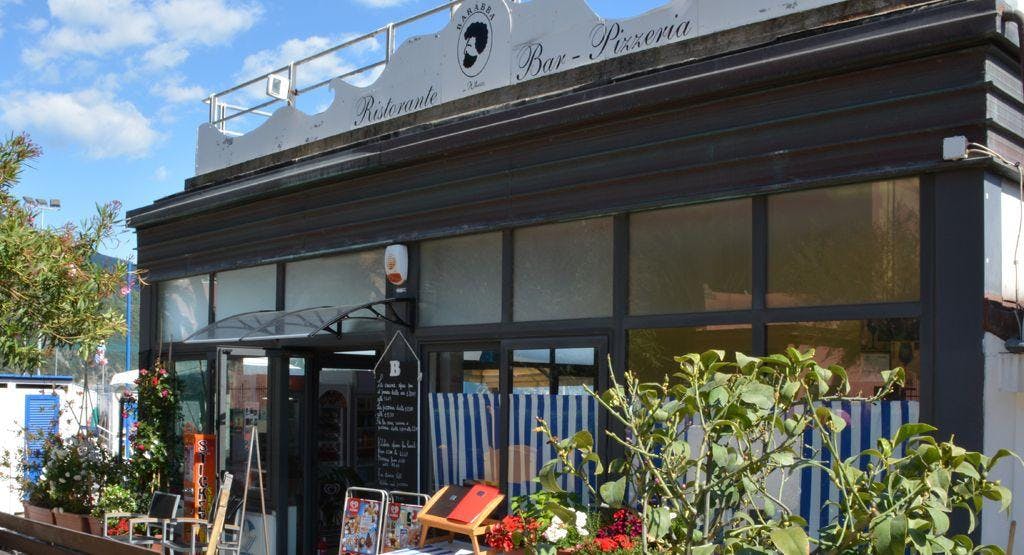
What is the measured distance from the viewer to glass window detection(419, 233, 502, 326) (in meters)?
8.04

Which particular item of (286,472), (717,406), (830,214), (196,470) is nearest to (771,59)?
(830,214)

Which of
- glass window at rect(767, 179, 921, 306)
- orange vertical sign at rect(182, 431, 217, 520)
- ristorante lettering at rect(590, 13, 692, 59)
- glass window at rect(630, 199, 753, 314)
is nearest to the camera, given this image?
glass window at rect(767, 179, 921, 306)

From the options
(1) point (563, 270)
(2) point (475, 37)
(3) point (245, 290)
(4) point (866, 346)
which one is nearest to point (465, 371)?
(1) point (563, 270)

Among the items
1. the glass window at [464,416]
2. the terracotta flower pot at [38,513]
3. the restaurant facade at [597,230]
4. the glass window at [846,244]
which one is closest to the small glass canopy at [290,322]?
the restaurant facade at [597,230]

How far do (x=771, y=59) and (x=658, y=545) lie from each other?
352 centimetres

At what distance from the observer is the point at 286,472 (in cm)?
1007

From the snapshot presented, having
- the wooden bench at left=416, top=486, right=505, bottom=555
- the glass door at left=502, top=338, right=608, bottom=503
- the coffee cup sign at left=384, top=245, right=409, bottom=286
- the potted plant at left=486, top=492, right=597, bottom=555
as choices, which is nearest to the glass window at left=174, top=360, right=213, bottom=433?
the coffee cup sign at left=384, top=245, right=409, bottom=286

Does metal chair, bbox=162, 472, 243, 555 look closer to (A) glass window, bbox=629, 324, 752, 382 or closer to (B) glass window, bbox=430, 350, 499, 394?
(B) glass window, bbox=430, 350, 499, 394

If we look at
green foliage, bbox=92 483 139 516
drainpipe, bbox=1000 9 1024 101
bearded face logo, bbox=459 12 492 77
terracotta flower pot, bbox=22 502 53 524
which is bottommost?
terracotta flower pot, bbox=22 502 53 524

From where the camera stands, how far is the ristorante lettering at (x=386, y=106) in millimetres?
8836

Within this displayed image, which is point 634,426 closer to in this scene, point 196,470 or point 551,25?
point 551,25

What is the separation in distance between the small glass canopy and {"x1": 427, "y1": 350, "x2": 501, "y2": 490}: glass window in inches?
24.0

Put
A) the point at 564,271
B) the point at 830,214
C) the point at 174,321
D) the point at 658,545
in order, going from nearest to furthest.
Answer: the point at 658,545 → the point at 830,214 → the point at 564,271 → the point at 174,321

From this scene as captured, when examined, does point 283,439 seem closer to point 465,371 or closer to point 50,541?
point 50,541
